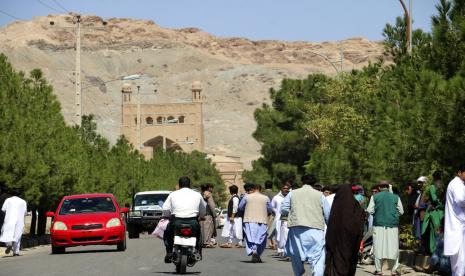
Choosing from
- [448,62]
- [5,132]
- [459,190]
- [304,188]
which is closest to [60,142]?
[5,132]

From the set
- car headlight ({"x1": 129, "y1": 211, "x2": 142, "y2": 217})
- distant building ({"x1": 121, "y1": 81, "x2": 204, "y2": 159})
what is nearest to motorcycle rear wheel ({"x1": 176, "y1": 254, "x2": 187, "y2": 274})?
car headlight ({"x1": 129, "y1": 211, "x2": 142, "y2": 217})

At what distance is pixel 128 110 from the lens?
16712cm

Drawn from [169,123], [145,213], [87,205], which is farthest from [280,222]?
[169,123]

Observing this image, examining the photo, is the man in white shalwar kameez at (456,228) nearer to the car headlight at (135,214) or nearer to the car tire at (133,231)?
the car tire at (133,231)

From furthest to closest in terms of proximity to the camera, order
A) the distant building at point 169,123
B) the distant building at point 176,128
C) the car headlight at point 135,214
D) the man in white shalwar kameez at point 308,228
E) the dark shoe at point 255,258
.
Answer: the distant building at point 169,123 → the distant building at point 176,128 → the car headlight at point 135,214 → the dark shoe at point 255,258 → the man in white shalwar kameez at point 308,228

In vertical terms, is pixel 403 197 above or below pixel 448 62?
below

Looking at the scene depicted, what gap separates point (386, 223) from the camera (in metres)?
20.7

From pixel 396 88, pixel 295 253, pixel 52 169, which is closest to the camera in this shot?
pixel 295 253

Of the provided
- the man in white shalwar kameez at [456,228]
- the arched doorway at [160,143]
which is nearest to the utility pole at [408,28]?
the man in white shalwar kameez at [456,228]

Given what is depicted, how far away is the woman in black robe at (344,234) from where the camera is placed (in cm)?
1431

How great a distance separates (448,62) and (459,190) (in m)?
6.91

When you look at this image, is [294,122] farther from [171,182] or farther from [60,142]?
[60,142]

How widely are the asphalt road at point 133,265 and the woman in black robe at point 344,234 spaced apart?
18.0ft

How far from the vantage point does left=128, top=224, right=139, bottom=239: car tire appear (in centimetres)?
4072
